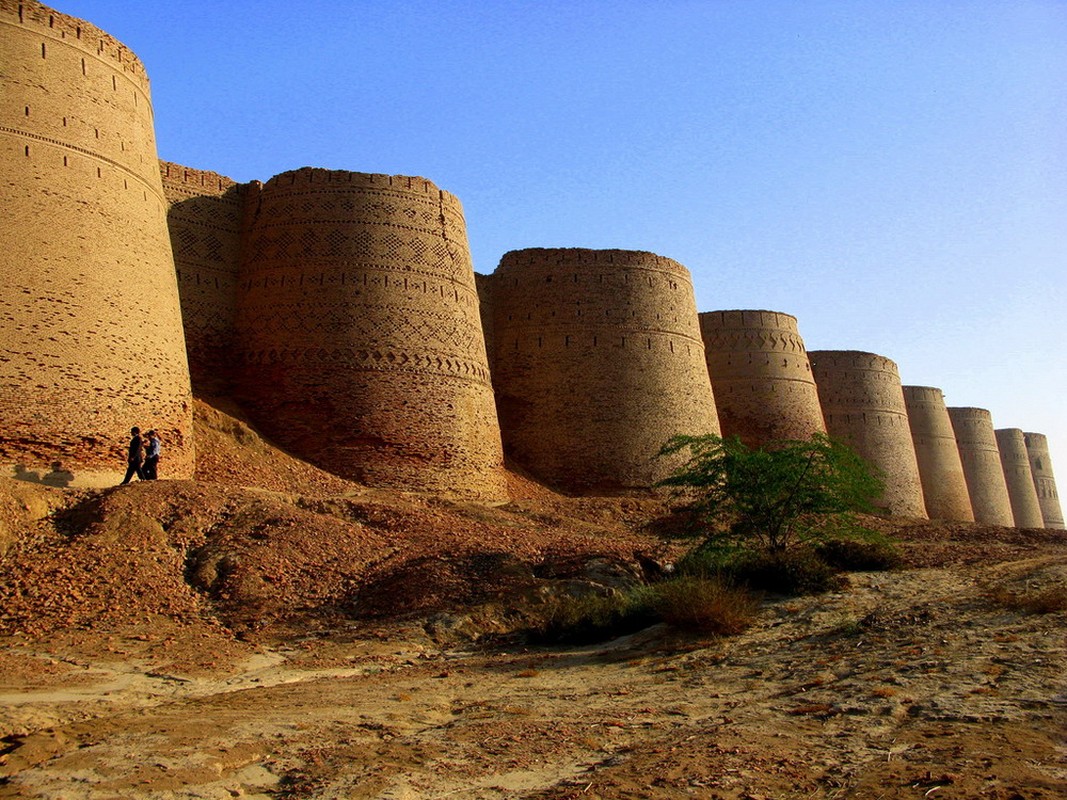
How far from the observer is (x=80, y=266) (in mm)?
11875

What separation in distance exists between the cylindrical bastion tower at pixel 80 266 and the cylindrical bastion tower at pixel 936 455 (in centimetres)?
2623

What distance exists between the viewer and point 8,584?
865 cm

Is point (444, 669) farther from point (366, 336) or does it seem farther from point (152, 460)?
point (366, 336)

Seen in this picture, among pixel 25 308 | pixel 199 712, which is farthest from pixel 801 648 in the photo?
pixel 25 308

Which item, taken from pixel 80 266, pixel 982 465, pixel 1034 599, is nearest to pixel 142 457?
pixel 80 266

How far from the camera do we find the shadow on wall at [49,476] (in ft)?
35.2

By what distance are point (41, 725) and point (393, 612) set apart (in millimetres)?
4133

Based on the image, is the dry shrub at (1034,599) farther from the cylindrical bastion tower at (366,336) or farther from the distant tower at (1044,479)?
the distant tower at (1044,479)

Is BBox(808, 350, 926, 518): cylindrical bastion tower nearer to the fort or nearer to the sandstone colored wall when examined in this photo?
the fort

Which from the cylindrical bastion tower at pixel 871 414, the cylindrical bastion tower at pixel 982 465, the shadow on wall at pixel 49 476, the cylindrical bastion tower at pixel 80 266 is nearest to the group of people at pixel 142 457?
the cylindrical bastion tower at pixel 80 266

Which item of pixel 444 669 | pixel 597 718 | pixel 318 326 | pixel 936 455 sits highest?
pixel 318 326

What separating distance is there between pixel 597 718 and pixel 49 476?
7682 mm

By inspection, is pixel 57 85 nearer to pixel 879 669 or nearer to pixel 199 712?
pixel 199 712

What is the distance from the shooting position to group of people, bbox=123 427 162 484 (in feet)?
37.5
